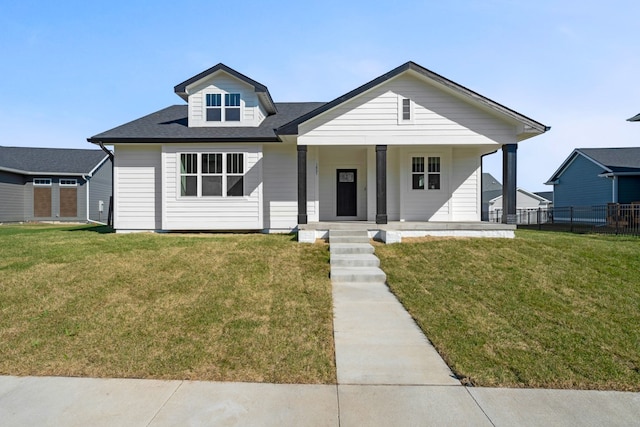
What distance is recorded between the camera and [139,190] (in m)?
13.5

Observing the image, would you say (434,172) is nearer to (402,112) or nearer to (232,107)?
(402,112)

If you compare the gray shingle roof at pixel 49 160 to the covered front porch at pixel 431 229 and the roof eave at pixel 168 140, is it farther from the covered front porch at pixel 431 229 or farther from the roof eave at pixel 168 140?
the covered front porch at pixel 431 229

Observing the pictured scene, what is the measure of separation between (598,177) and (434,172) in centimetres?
1842

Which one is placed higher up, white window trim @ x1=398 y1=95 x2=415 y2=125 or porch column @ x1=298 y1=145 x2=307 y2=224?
white window trim @ x1=398 y1=95 x2=415 y2=125

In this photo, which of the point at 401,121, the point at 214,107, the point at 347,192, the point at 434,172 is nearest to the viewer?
the point at 401,121

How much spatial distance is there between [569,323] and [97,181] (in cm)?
3138

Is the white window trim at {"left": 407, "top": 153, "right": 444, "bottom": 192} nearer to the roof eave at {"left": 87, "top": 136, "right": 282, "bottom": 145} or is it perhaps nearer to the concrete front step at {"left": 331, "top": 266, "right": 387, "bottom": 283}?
the roof eave at {"left": 87, "top": 136, "right": 282, "bottom": 145}

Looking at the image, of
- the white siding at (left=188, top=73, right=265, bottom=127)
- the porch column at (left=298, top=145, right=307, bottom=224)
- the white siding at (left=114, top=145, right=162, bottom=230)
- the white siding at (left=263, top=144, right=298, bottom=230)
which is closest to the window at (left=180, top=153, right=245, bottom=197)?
the white siding at (left=263, top=144, right=298, bottom=230)

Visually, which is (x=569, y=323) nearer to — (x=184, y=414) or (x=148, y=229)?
(x=184, y=414)

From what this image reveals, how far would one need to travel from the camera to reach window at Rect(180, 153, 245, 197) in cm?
1318

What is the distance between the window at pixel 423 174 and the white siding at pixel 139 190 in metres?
9.15

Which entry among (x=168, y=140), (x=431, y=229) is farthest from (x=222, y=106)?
(x=431, y=229)

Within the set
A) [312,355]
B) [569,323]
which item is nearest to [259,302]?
[312,355]

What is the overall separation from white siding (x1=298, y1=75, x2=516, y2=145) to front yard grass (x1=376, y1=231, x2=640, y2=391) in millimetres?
3584
